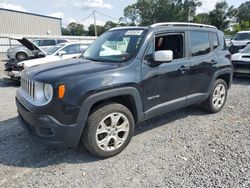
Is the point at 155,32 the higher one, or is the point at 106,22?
the point at 106,22


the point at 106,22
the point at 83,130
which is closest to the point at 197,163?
the point at 83,130

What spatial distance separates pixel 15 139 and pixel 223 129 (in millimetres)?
3728

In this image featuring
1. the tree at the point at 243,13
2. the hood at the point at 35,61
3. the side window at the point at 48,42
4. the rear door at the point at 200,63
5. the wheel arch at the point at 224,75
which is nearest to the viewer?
the rear door at the point at 200,63

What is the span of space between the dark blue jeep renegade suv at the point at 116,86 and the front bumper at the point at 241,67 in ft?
14.8

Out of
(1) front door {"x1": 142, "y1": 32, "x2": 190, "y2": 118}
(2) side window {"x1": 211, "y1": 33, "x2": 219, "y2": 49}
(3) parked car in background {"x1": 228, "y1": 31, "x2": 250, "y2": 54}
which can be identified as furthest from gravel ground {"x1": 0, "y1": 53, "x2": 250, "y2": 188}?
(3) parked car in background {"x1": 228, "y1": 31, "x2": 250, "y2": 54}

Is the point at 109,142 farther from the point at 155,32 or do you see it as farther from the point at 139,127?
the point at 155,32

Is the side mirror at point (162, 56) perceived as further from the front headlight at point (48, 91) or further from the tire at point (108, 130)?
the front headlight at point (48, 91)

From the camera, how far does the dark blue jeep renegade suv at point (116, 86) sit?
10.8 ft

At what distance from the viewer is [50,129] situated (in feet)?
10.9

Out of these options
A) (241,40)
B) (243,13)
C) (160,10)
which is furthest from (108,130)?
(243,13)

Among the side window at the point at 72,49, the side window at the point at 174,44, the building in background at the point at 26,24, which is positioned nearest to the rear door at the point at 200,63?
the side window at the point at 174,44

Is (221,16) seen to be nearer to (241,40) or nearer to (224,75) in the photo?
(241,40)

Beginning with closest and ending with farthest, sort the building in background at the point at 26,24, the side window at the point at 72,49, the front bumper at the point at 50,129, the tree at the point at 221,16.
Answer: the front bumper at the point at 50,129 < the side window at the point at 72,49 < the building in background at the point at 26,24 < the tree at the point at 221,16

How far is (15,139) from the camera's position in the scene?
14.2 ft
